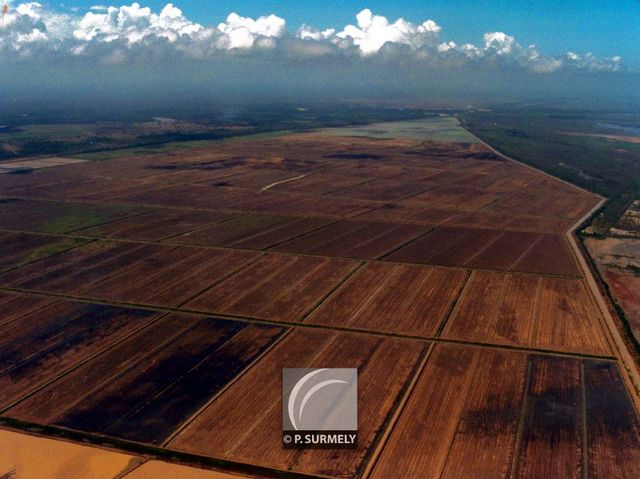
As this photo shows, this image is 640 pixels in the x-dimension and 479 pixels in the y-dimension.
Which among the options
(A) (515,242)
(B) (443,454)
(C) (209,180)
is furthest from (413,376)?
(C) (209,180)

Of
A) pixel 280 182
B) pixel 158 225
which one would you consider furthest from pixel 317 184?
pixel 158 225

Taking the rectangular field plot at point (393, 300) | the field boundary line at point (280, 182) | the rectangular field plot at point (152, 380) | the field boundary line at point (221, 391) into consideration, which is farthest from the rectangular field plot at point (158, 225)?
the field boundary line at point (221, 391)

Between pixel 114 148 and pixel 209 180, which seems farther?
pixel 114 148

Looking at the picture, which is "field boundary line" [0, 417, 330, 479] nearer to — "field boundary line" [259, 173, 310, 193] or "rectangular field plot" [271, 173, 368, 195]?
"rectangular field plot" [271, 173, 368, 195]

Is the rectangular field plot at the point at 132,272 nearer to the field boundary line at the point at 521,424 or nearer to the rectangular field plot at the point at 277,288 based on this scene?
the rectangular field plot at the point at 277,288

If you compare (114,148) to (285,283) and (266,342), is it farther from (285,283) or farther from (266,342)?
(266,342)

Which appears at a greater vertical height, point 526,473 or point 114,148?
point 114,148

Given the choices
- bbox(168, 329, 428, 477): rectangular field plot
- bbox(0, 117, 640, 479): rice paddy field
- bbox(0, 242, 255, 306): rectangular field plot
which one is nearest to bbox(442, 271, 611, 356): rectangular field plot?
bbox(0, 117, 640, 479): rice paddy field
